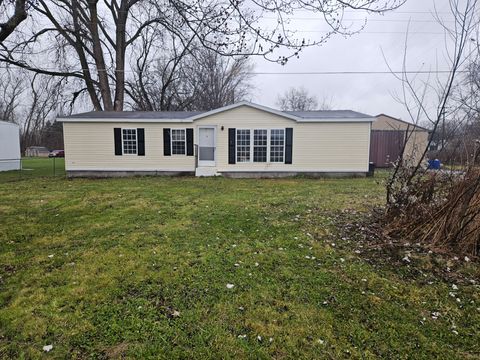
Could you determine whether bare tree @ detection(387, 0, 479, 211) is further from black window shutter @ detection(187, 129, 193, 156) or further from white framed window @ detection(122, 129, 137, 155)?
white framed window @ detection(122, 129, 137, 155)

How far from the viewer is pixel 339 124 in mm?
11805

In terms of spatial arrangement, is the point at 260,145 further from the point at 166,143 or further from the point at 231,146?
the point at 166,143

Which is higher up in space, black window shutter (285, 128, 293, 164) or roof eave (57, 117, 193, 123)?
roof eave (57, 117, 193, 123)

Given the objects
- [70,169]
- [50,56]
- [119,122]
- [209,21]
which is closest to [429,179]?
[209,21]

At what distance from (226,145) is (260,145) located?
1477 mm

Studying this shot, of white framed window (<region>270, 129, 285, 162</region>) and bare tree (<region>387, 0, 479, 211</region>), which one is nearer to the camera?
bare tree (<region>387, 0, 479, 211</region>)

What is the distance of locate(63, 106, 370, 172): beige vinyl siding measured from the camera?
39.0 feet

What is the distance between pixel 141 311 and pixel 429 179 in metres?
4.45

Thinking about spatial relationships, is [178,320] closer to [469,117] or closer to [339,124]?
[469,117]

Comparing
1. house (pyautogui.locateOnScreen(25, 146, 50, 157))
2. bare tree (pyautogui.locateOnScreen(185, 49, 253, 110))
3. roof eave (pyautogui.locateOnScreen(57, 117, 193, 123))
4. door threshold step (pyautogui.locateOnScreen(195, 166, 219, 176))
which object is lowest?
door threshold step (pyautogui.locateOnScreen(195, 166, 219, 176))

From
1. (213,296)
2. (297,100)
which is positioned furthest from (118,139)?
(297,100)

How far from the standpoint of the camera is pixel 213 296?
9.05 ft

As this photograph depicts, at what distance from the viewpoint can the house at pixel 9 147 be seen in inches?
619

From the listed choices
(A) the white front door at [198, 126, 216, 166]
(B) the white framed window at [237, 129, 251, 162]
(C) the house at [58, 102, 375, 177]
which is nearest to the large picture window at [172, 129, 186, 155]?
(C) the house at [58, 102, 375, 177]
